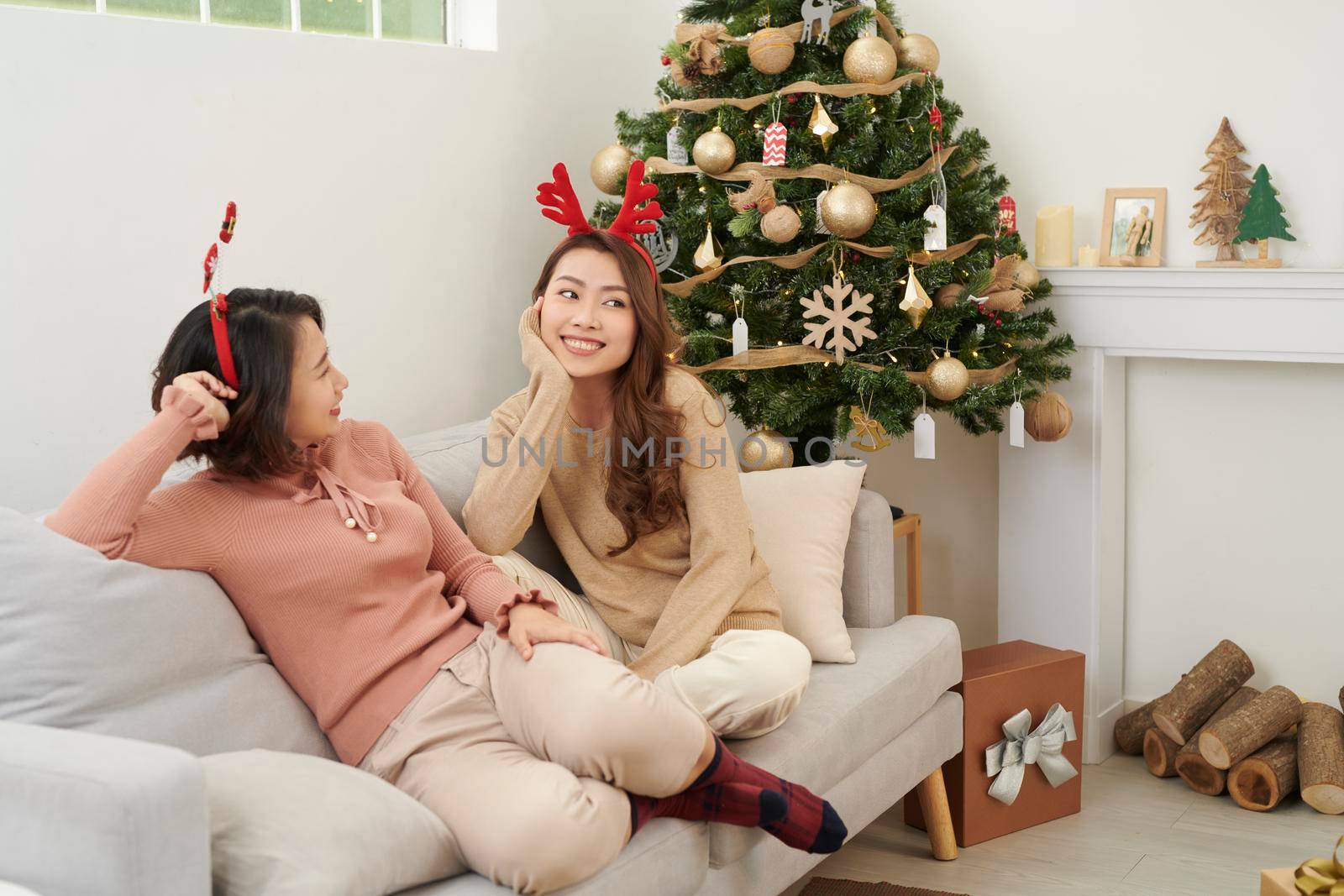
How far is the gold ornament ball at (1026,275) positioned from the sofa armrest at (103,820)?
2.06 meters

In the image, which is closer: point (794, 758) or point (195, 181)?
point (794, 758)

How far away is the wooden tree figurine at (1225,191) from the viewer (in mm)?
2660

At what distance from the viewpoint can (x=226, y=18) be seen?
2256mm

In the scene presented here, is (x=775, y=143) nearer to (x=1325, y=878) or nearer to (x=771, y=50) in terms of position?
(x=771, y=50)

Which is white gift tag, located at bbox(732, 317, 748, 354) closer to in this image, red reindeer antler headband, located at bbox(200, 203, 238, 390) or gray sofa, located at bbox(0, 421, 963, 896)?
A: gray sofa, located at bbox(0, 421, 963, 896)

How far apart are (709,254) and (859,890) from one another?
4.14 feet

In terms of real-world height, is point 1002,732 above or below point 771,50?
below

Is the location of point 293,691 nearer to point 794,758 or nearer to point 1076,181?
point 794,758

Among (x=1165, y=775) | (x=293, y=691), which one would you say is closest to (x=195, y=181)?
(x=293, y=691)

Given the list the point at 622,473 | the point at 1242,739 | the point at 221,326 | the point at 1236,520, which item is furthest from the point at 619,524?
the point at 1236,520

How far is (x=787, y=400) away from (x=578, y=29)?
1.11 metres

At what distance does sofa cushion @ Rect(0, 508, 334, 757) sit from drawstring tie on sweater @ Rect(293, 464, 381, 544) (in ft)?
0.58

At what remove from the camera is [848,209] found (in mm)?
2348

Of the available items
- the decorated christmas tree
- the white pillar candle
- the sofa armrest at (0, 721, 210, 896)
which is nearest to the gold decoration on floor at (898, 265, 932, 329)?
the decorated christmas tree
